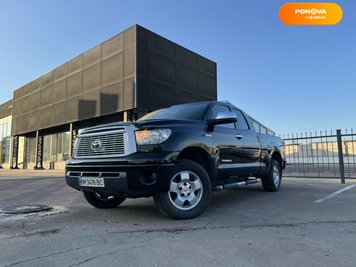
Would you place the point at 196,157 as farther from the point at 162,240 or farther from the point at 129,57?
the point at 129,57

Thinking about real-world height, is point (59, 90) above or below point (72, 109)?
above

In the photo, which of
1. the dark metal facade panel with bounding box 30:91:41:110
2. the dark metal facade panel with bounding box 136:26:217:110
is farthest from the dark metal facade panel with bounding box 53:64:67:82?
the dark metal facade panel with bounding box 136:26:217:110

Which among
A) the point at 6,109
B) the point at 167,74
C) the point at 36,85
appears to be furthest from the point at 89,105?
the point at 6,109

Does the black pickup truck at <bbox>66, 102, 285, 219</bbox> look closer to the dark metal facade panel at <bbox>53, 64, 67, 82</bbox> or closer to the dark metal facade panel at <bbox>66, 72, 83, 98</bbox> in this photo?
the dark metal facade panel at <bbox>66, 72, 83, 98</bbox>

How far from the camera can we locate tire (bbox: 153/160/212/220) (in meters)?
4.31

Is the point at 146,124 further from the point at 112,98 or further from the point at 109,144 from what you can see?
the point at 112,98

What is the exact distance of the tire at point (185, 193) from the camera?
4.31m

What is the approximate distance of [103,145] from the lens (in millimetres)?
4586

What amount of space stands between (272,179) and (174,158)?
420cm

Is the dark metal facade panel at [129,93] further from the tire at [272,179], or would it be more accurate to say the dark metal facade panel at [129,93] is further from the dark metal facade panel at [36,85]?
the dark metal facade panel at [36,85]

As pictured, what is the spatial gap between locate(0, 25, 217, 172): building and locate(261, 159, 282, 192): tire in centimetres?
1299

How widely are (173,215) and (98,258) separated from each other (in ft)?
5.09

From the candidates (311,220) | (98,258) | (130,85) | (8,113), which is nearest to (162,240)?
(98,258)

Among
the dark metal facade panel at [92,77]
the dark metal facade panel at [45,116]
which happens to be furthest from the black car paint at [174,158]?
the dark metal facade panel at [45,116]
